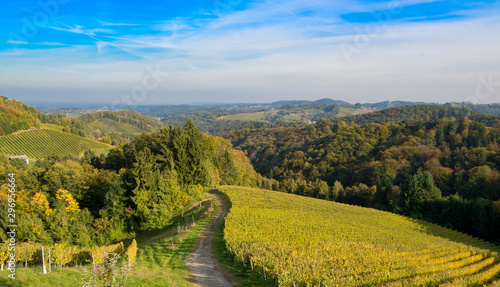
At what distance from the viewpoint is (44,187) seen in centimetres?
4994

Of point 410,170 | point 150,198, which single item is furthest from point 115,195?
point 410,170

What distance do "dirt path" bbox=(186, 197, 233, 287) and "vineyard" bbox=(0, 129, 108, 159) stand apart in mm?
101349

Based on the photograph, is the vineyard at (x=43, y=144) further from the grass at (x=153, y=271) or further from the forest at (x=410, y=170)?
the grass at (x=153, y=271)

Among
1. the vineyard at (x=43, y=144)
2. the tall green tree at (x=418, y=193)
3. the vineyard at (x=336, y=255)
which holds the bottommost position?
the tall green tree at (x=418, y=193)

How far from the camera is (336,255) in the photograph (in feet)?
68.7

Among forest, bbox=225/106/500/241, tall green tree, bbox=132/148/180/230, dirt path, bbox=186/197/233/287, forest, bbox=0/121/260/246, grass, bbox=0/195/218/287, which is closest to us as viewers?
grass, bbox=0/195/218/287

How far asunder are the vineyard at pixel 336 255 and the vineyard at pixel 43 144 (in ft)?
328

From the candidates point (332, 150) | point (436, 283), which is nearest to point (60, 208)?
point (436, 283)

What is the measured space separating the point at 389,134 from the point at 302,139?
56.8 meters

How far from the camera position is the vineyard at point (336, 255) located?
52.6 ft

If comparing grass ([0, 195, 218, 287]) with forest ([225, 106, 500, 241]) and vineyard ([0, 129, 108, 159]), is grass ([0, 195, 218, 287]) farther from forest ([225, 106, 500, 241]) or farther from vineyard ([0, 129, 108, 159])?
vineyard ([0, 129, 108, 159])

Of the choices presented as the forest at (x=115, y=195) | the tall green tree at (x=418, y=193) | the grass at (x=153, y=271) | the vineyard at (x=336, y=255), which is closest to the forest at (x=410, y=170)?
the tall green tree at (x=418, y=193)

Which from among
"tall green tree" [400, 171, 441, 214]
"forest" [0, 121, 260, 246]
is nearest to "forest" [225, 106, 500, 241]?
"tall green tree" [400, 171, 441, 214]

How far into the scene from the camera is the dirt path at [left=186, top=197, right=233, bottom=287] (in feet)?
56.0
